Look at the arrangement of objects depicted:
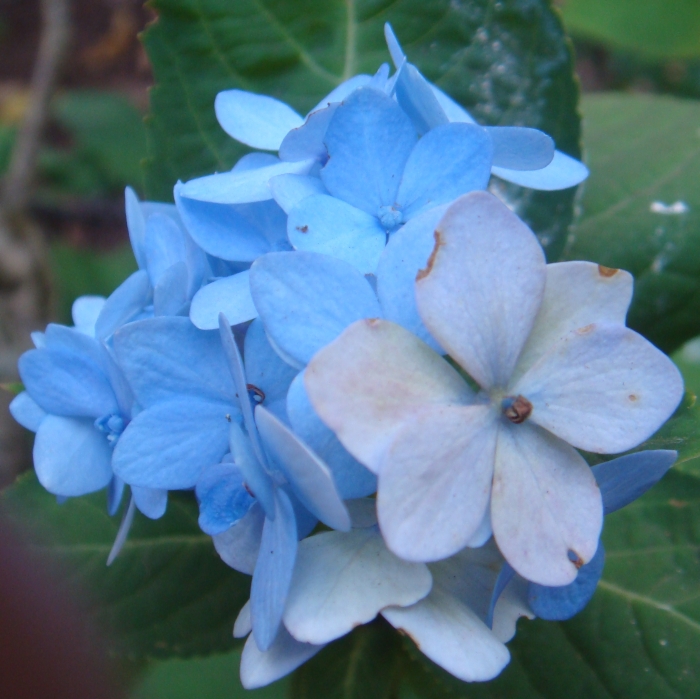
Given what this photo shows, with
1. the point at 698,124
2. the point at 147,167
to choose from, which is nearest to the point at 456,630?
the point at 147,167

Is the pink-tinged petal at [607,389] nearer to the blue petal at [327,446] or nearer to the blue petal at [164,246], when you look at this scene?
the blue petal at [327,446]

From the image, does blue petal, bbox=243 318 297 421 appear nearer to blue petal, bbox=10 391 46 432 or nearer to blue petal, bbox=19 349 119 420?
blue petal, bbox=19 349 119 420

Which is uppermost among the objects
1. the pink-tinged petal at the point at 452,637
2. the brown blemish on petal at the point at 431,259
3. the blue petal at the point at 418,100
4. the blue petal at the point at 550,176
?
the blue petal at the point at 418,100

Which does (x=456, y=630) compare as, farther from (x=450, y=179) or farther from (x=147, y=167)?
(x=147, y=167)

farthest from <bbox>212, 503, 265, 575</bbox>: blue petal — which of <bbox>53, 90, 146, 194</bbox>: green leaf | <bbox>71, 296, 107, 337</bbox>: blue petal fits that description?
<bbox>53, 90, 146, 194</bbox>: green leaf

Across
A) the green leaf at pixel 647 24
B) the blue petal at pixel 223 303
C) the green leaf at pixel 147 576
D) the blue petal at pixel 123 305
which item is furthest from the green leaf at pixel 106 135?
the blue petal at pixel 223 303

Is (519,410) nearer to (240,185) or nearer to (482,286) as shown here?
(482,286)

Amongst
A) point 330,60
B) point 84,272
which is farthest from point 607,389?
point 84,272
